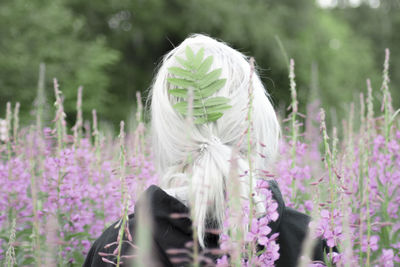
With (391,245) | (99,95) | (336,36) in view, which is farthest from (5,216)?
(336,36)

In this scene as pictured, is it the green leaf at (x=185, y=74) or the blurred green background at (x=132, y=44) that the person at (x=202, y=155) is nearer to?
the green leaf at (x=185, y=74)

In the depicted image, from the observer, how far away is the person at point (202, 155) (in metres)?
1.54

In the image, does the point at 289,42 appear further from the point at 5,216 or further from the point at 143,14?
the point at 5,216

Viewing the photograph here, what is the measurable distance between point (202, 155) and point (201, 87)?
226mm

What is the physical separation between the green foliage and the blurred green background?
7504mm

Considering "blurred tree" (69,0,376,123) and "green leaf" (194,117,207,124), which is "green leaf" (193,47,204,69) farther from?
"blurred tree" (69,0,376,123)

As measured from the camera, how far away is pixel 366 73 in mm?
24969

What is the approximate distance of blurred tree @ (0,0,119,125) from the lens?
11164 millimetres

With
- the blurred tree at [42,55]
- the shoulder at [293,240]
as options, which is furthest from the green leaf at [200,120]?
the blurred tree at [42,55]

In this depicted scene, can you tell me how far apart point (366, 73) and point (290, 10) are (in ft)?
28.1

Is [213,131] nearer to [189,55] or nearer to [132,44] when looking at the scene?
[189,55]

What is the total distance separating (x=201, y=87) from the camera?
1.58 m

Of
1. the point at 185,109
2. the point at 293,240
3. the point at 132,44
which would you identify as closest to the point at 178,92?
the point at 185,109

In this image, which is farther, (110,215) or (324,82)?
(324,82)
